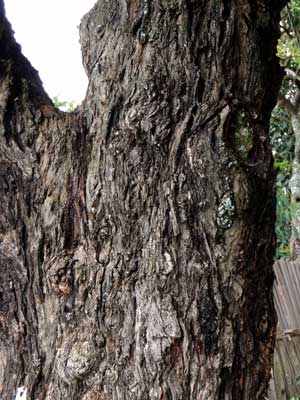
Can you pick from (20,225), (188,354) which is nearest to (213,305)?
(188,354)

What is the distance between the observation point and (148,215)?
1598 millimetres

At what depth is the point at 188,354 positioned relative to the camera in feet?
4.86

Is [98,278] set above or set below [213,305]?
above

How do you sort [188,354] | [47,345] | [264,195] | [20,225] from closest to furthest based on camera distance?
[188,354] → [264,195] → [47,345] → [20,225]

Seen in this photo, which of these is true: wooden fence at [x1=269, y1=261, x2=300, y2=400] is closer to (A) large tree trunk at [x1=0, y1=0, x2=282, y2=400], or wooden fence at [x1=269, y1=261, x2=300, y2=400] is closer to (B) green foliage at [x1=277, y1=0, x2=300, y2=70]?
(B) green foliage at [x1=277, y1=0, x2=300, y2=70]

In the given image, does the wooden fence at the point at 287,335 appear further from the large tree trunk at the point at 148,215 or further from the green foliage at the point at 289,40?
the large tree trunk at the point at 148,215

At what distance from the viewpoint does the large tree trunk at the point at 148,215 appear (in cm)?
151

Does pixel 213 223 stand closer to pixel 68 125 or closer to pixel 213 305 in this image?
pixel 213 305

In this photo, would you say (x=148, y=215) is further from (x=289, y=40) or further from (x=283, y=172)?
(x=283, y=172)

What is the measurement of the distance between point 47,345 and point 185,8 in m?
1.04

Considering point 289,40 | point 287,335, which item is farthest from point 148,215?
point 289,40

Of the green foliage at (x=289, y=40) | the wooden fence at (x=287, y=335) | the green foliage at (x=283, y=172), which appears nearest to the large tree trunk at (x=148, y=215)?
the wooden fence at (x=287, y=335)

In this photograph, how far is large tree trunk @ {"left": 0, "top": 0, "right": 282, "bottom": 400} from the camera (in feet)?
4.96

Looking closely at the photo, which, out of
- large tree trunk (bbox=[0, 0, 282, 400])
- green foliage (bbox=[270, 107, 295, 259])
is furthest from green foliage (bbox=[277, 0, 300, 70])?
large tree trunk (bbox=[0, 0, 282, 400])
